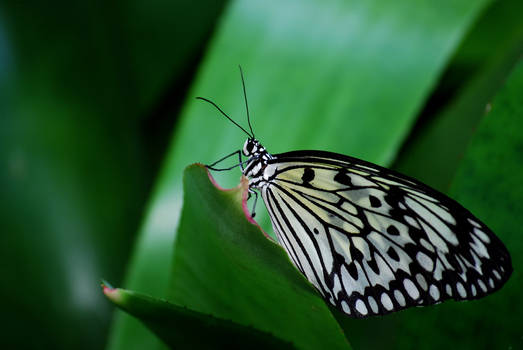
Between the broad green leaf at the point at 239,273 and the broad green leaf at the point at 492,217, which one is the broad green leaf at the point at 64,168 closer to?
the broad green leaf at the point at 239,273

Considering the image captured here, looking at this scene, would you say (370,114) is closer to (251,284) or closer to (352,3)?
(352,3)

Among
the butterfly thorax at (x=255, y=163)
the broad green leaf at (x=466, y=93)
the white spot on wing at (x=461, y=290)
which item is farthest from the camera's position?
the broad green leaf at (x=466, y=93)

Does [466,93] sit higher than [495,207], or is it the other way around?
[466,93]

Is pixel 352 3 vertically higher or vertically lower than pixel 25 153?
higher

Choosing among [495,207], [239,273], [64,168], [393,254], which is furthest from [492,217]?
[64,168]

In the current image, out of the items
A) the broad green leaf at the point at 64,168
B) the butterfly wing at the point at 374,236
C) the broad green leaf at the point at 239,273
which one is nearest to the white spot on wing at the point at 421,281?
the butterfly wing at the point at 374,236

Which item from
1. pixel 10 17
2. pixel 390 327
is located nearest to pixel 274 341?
pixel 390 327

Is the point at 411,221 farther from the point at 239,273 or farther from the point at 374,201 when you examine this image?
the point at 239,273
